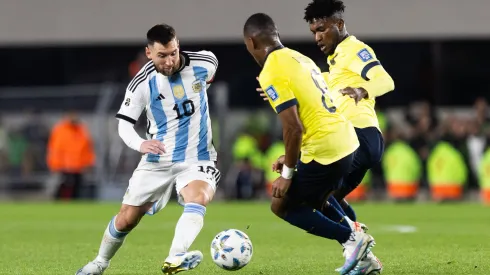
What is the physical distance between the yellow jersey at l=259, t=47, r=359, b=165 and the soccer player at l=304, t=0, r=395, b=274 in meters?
0.99

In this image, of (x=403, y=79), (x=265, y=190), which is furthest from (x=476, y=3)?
(x=265, y=190)

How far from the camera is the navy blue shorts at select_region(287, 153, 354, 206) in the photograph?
7230 millimetres

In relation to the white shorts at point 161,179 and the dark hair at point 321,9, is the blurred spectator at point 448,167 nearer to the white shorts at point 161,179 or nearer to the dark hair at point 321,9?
the dark hair at point 321,9

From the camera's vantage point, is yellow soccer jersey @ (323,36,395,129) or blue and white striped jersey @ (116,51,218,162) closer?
blue and white striped jersey @ (116,51,218,162)

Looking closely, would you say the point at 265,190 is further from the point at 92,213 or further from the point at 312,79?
the point at 312,79

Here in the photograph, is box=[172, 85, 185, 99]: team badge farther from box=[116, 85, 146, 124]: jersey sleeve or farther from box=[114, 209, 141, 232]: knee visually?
box=[114, 209, 141, 232]: knee

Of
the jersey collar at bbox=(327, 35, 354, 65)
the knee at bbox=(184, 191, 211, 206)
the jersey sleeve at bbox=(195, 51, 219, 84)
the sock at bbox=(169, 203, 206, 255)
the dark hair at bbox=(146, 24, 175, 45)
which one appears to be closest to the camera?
the sock at bbox=(169, 203, 206, 255)

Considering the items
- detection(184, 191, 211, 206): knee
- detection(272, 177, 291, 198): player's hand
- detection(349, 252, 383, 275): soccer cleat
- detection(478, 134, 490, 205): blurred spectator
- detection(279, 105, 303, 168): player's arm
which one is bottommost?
detection(478, 134, 490, 205): blurred spectator

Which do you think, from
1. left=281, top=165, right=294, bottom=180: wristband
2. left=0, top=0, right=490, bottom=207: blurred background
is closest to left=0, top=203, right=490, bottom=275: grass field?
left=281, top=165, right=294, bottom=180: wristband

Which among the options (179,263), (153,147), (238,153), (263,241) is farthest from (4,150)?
(179,263)

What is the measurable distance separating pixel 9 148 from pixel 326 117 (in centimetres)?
1734

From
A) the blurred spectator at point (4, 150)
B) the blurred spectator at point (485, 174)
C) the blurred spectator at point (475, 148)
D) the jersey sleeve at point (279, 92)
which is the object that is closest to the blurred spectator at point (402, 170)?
the blurred spectator at point (475, 148)

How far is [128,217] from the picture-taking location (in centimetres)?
754

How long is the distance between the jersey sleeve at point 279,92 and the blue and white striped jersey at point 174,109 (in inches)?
37.6
